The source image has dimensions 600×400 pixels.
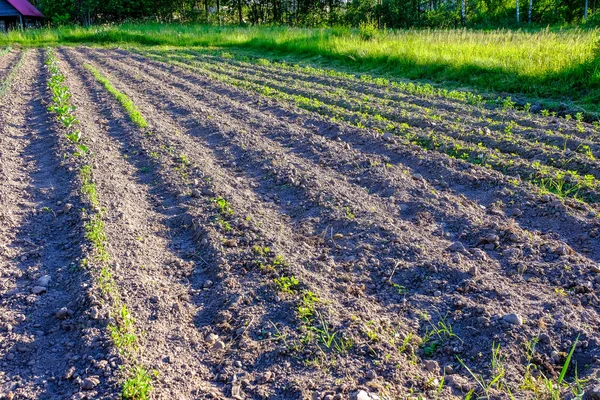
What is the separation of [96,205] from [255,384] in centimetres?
291

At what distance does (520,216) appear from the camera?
4762 millimetres

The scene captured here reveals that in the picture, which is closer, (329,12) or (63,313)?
(63,313)

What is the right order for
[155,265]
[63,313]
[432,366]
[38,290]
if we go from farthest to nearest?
[155,265], [38,290], [63,313], [432,366]

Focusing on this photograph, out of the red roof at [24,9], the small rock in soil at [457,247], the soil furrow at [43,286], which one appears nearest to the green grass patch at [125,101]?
the soil furrow at [43,286]

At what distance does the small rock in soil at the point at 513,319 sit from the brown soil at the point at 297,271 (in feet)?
0.04

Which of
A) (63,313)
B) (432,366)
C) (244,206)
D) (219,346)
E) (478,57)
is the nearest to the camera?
(432,366)

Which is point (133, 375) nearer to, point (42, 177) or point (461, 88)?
point (42, 177)

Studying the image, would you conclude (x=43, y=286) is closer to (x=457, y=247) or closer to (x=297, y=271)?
(x=297, y=271)

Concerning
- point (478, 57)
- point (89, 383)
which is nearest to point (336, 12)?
point (478, 57)

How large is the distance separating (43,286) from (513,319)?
3.34 m

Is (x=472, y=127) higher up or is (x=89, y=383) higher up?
(x=472, y=127)

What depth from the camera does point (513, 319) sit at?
322 cm

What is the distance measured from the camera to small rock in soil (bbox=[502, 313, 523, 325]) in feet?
10.5

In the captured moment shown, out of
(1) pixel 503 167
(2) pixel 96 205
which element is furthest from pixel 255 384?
(1) pixel 503 167
